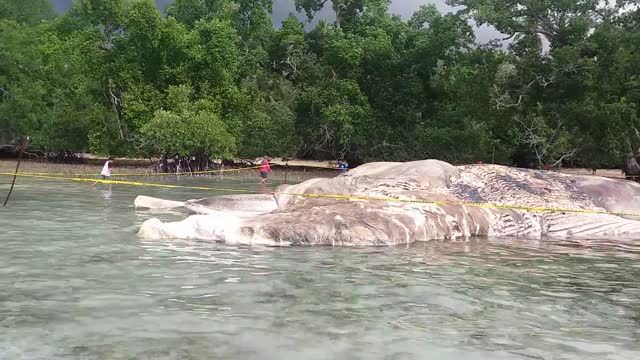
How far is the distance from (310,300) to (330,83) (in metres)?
35.1

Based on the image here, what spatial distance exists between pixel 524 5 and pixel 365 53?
1115 cm

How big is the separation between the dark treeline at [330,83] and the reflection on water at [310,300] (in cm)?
2365

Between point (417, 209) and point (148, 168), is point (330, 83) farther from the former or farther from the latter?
point (417, 209)

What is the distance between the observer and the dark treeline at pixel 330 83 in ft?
107

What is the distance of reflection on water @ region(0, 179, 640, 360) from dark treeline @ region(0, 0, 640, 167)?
2365cm

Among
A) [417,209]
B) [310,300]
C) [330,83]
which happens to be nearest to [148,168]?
[330,83]

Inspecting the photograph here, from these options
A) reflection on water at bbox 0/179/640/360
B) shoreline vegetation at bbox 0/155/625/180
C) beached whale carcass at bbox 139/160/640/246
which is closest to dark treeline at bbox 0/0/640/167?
shoreline vegetation at bbox 0/155/625/180

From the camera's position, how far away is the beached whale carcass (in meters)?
9.63

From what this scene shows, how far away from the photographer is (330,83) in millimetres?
40438

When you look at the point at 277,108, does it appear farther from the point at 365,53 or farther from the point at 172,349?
the point at 172,349

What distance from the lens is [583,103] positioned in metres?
31.7

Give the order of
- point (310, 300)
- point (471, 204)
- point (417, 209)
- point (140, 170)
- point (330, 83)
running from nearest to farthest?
point (310, 300)
point (417, 209)
point (471, 204)
point (140, 170)
point (330, 83)

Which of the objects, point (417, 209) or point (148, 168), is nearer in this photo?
point (417, 209)

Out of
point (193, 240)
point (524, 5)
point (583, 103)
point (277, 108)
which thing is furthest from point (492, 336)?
point (277, 108)
